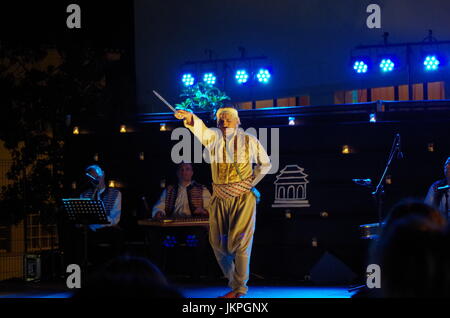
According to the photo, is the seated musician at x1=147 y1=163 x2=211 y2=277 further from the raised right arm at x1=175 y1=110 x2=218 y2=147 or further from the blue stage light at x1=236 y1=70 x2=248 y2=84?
the blue stage light at x1=236 y1=70 x2=248 y2=84

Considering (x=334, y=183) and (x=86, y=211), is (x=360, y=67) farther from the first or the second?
(x=86, y=211)

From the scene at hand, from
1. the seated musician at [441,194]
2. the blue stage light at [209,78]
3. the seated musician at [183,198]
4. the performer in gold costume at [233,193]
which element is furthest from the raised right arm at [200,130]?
the blue stage light at [209,78]

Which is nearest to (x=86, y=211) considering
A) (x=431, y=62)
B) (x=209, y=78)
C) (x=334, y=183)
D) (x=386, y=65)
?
(x=334, y=183)

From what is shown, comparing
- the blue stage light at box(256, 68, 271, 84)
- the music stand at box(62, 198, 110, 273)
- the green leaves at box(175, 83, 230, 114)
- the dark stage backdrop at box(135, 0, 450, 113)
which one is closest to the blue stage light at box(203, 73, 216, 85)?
the green leaves at box(175, 83, 230, 114)

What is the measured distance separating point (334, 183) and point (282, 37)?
6.35 meters

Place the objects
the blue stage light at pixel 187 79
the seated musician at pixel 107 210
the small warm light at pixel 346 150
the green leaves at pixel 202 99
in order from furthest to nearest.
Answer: the blue stage light at pixel 187 79 → the green leaves at pixel 202 99 → the seated musician at pixel 107 210 → the small warm light at pixel 346 150

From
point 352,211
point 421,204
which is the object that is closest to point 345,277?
point 352,211

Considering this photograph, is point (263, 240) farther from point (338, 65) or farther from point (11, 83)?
point (338, 65)

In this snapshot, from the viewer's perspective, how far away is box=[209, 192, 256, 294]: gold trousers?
6.97m

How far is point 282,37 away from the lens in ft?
47.5

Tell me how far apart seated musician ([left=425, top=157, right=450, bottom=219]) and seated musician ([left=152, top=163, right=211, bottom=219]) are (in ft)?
9.49

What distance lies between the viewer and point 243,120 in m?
9.09

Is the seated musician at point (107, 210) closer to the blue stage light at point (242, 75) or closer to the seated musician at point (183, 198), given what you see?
the seated musician at point (183, 198)

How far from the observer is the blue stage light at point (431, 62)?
505 inches
